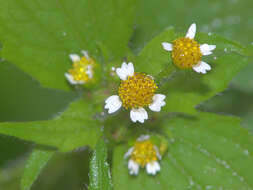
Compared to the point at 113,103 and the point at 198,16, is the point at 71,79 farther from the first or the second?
the point at 198,16

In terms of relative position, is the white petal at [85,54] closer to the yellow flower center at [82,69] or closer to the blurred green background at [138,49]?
the yellow flower center at [82,69]

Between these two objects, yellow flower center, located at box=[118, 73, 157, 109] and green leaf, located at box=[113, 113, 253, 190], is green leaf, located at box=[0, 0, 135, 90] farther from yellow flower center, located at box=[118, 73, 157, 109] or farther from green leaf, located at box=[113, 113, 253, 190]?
green leaf, located at box=[113, 113, 253, 190]

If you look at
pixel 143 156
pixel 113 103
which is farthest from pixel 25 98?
pixel 113 103

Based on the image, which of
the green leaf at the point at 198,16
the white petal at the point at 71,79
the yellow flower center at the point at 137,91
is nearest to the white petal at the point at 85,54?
the white petal at the point at 71,79

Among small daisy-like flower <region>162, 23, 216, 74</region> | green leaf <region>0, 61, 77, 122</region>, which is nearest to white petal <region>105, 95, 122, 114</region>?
small daisy-like flower <region>162, 23, 216, 74</region>

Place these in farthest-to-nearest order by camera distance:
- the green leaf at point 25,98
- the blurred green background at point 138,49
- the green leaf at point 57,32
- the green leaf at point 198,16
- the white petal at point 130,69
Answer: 1. the green leaf at point 25,98
2. the green leaf at point 198,16
3. the blurred green background at point 138,49
4. the green leaf at point 57,32
5. the white petal at point 130,69

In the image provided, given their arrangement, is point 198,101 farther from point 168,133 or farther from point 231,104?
point 231,104

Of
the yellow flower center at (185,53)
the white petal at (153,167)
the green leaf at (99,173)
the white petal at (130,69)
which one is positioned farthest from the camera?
the white petal at (153,167)

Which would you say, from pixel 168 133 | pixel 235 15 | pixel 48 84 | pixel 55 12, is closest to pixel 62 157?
pixel 48 84
